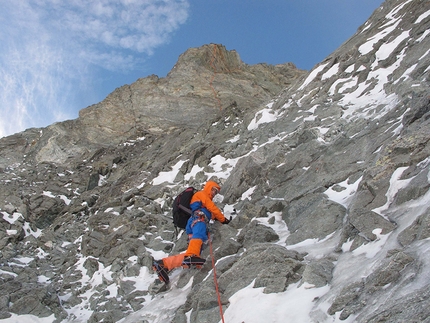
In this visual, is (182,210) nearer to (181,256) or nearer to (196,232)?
(196,232)

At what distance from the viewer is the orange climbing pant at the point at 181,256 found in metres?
8.19

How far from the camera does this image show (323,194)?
28.3 feet

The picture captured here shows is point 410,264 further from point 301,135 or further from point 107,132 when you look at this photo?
point 107,132

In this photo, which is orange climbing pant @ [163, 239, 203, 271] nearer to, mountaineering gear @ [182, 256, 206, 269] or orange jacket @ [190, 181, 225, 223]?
mountaineering gear @ [182, 256, 206, 269]

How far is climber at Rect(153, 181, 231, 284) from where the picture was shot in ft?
26.7

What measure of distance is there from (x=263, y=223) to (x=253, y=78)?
25224mm

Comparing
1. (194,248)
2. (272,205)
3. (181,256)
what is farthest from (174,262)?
(272,205)

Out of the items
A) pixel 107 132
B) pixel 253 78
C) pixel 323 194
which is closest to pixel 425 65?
pixel 323 194

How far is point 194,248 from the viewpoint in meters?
8.31

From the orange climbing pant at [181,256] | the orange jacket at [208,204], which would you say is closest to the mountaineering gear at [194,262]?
the orange climbing pant at [181,256]

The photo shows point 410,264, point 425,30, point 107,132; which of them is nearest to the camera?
point 410,264

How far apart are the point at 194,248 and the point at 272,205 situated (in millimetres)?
2374

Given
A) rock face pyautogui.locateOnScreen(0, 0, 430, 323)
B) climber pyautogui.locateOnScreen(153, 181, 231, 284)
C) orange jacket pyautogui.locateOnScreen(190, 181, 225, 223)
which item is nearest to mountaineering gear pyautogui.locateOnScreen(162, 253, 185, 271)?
climber pyautogui.locateOnScreen(153, 181, 231, 284)

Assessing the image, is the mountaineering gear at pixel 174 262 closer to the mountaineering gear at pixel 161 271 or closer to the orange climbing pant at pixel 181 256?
the orange climbing pant at pixel 181 256
